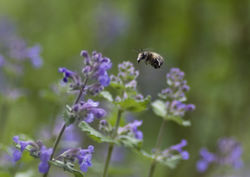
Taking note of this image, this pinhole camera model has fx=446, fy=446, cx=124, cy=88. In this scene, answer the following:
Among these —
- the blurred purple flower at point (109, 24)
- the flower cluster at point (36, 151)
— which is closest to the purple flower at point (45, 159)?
the flower cluster at point (36, 151)

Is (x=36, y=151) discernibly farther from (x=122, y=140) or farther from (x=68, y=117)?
(x=122, y=140)

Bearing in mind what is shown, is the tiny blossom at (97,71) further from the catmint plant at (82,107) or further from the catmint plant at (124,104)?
the catmint plant at (124,104)

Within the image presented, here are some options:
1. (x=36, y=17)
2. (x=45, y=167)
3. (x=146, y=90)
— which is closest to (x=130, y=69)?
(x=45, y=167)

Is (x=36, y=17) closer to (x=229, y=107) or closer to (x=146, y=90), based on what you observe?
(x=146, y=90)

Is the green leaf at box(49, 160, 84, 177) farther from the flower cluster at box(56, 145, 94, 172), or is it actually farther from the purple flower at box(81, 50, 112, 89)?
the purple flower at box(81, 50, 112, 89)

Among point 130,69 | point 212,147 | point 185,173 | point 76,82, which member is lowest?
point 76,82
